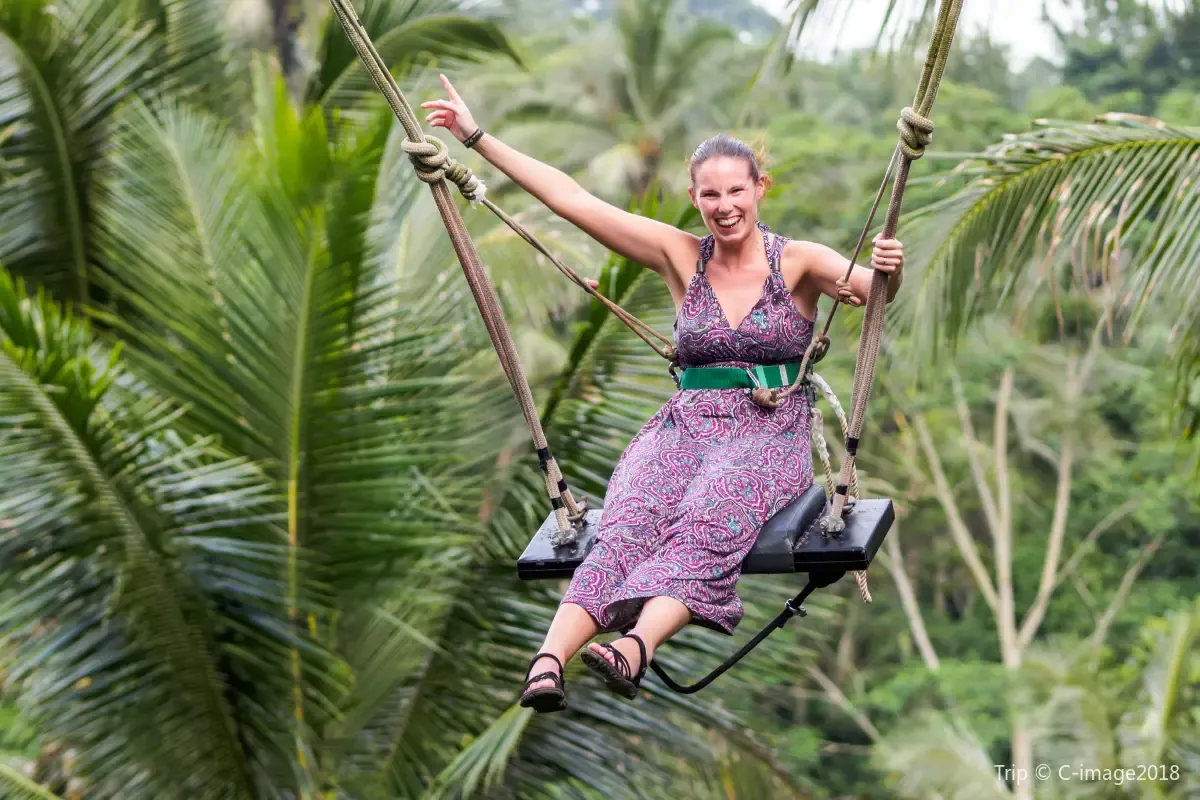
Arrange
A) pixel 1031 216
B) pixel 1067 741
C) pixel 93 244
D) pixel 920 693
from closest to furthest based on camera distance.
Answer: pixel 1031 216, pixel 93 244, pixel 1067 741, pixel 920 693

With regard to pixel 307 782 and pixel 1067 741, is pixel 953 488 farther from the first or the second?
pixel 307 782

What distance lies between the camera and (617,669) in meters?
2.79

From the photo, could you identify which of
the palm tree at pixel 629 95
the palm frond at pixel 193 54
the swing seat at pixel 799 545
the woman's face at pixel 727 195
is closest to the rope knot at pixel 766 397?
the swing seat at pixel 799 545

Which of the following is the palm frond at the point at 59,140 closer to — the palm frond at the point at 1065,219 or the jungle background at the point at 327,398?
the jungle background at the point at 327,398

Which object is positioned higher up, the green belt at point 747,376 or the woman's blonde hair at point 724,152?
the woman's blonde hair at point 724,152

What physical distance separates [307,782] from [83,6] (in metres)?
3.69

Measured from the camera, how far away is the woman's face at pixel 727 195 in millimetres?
3350

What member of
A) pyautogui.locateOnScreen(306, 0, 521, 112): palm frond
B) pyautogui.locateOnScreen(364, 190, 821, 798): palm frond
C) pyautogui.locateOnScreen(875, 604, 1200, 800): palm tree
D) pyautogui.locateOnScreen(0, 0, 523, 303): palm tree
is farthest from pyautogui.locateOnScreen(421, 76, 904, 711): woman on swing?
pyautogui.locateOnScreen(875, 604, 1200, 800): palm tree

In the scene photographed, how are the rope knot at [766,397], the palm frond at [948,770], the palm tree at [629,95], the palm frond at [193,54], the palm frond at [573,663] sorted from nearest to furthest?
the rope knot at [766,397]
the palm frond at [573,663]
the palm frond at [193,54]
the palm frond at [948,770]
the palm tree at [629,95]

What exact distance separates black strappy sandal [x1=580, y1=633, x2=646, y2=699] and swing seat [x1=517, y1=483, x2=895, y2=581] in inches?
18.1

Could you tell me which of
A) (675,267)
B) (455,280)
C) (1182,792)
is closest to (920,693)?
(1182,792)

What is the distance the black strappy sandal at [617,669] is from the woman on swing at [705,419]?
7 centimetres

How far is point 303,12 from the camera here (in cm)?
973

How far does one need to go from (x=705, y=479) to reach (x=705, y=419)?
23 cm
